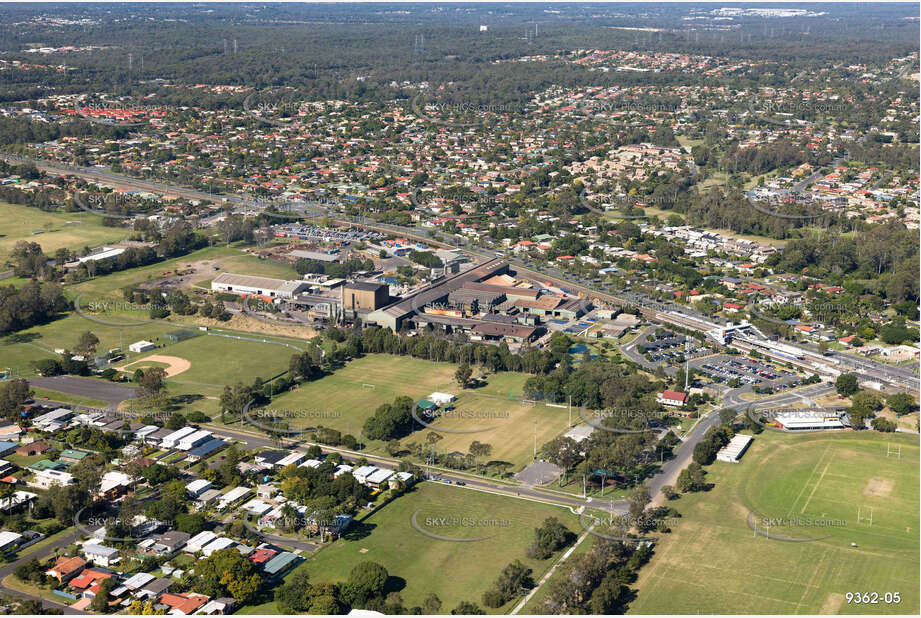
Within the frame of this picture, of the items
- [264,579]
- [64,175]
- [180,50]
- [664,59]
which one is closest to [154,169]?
[64,175]

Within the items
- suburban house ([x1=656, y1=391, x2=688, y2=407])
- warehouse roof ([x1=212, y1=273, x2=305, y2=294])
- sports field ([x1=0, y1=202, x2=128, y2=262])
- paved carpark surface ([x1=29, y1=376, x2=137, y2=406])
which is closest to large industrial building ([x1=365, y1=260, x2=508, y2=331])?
warehouse roof ([x1=212, y1=273, x2=305, y2=294])

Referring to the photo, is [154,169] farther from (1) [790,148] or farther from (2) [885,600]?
(2) [885,600]

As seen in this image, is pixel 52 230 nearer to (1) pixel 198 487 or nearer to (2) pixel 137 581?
(1) pixel 198 487

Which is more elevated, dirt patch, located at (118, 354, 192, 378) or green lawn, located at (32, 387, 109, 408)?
green lawn, located at (32, 387, 109, 408)

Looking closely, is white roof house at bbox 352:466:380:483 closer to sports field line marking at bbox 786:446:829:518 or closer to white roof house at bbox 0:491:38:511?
white roof house at bbox 0:491:38:511

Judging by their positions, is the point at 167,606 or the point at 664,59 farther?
the point at 664,59

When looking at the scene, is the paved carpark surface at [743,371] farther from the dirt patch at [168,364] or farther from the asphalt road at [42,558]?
the asphalt road at [42,558]
